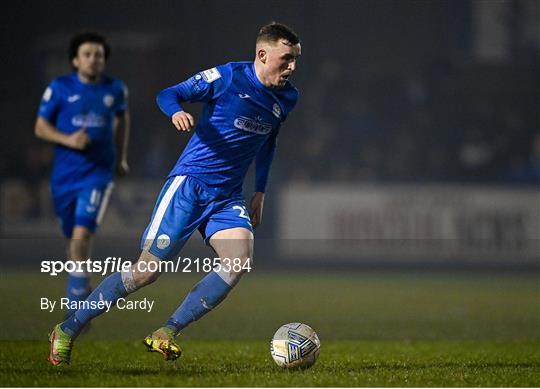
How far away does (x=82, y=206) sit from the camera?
841cm

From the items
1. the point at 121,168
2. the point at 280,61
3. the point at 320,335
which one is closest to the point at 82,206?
the point at 121,168

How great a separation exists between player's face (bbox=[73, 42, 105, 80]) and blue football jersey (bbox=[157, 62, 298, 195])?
266cm

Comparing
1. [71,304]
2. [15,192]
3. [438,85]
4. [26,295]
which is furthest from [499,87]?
[71,304]

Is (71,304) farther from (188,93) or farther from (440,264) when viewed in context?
(440,264)

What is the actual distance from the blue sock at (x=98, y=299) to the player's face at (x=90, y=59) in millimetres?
3102

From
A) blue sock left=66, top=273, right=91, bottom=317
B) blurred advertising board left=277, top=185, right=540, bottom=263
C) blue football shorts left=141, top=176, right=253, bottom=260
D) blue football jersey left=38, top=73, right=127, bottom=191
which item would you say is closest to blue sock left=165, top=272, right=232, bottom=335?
blue football shorts left=141, top=176, right=253, bottom=260

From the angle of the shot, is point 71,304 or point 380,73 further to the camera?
point 380,73

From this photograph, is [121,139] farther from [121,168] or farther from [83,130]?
[83,130]

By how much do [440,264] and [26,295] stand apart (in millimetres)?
7921

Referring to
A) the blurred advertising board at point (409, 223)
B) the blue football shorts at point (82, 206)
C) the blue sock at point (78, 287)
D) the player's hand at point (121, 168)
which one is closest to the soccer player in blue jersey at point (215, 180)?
the blue sock at point (78, 287)

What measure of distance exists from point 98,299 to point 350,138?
1375cm

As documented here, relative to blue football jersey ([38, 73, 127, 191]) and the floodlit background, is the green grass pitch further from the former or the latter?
blue football jersey ([38, 73, 127, 191])

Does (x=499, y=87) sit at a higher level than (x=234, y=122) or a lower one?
higher

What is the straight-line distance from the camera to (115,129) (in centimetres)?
883
